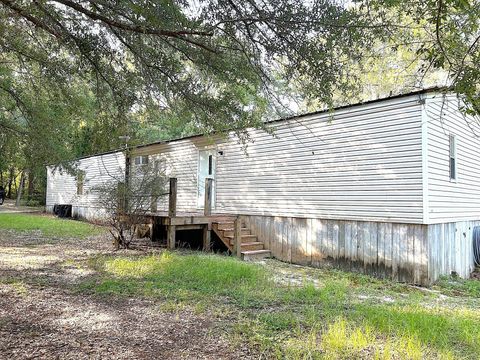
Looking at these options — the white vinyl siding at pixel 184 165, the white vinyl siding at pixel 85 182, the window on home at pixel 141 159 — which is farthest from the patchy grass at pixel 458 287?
the white vinyl siding at pixel 85 182

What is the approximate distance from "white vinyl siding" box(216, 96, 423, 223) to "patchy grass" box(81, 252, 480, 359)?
5.66 feet

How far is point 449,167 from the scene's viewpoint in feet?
26.7

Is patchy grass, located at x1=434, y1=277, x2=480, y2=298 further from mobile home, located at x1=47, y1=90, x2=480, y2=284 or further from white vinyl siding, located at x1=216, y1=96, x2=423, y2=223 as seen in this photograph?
white vinyl siding, located at x1=216, y1=96, x2=423, y2=223

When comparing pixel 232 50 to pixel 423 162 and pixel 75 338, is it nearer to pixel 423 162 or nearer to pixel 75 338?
pixel 75 338

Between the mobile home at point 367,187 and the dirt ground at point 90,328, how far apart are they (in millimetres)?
3873

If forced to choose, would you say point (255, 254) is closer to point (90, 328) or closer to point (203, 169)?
point (203, 169)

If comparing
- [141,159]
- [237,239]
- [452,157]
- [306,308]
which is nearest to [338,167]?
[452,157]

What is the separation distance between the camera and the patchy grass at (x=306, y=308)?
3.08 metres

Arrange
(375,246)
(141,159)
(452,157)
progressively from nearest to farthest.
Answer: (375,246)
(452,157)
(141,159)

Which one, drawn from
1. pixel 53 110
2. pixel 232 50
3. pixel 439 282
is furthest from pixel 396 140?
pixel 53 110

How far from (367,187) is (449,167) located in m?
1.89

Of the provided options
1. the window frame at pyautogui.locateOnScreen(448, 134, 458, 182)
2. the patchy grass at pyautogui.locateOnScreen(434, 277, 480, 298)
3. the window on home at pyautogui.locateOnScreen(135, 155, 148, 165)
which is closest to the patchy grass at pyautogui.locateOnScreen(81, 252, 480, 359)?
the patchy grass at pyautogui.locateOnScreen(434, 277, 480, 298)

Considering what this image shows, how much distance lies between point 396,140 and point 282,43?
4042mm

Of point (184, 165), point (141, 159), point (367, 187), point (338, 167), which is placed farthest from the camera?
point (141, 159)
